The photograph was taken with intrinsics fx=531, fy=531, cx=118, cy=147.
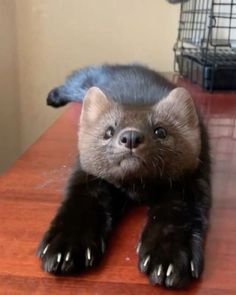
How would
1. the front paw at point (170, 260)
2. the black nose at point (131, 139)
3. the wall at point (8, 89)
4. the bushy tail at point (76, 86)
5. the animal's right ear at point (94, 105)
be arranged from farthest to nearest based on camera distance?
1. the wall at point (8, 89)
2. the bushy tail at point (76, 86)
3. the animal's right ear at point (94, 105)
4. the black nose at point (131, 139)
5. the front paw at point (170, 260)

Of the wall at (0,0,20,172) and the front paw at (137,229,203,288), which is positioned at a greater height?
the front paw at (137,229,203,288)

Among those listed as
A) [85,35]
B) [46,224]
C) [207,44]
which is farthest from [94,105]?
[85,35]

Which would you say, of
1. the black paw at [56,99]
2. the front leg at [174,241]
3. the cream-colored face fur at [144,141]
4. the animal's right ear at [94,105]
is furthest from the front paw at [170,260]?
the black paw at [56,99]

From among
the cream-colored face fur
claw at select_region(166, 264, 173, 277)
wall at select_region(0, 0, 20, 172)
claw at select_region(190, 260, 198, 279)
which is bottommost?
wall at select_region(0, 0, 20, 172)

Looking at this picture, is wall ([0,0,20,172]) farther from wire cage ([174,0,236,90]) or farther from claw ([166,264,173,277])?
claw ([166,264,173,277])

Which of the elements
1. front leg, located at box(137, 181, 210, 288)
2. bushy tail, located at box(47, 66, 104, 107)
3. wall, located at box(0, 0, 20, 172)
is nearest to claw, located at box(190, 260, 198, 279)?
front leg, located at box(137, 181, 210, 288)

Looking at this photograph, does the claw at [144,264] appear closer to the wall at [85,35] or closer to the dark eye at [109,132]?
the dark eye at [109,132]
